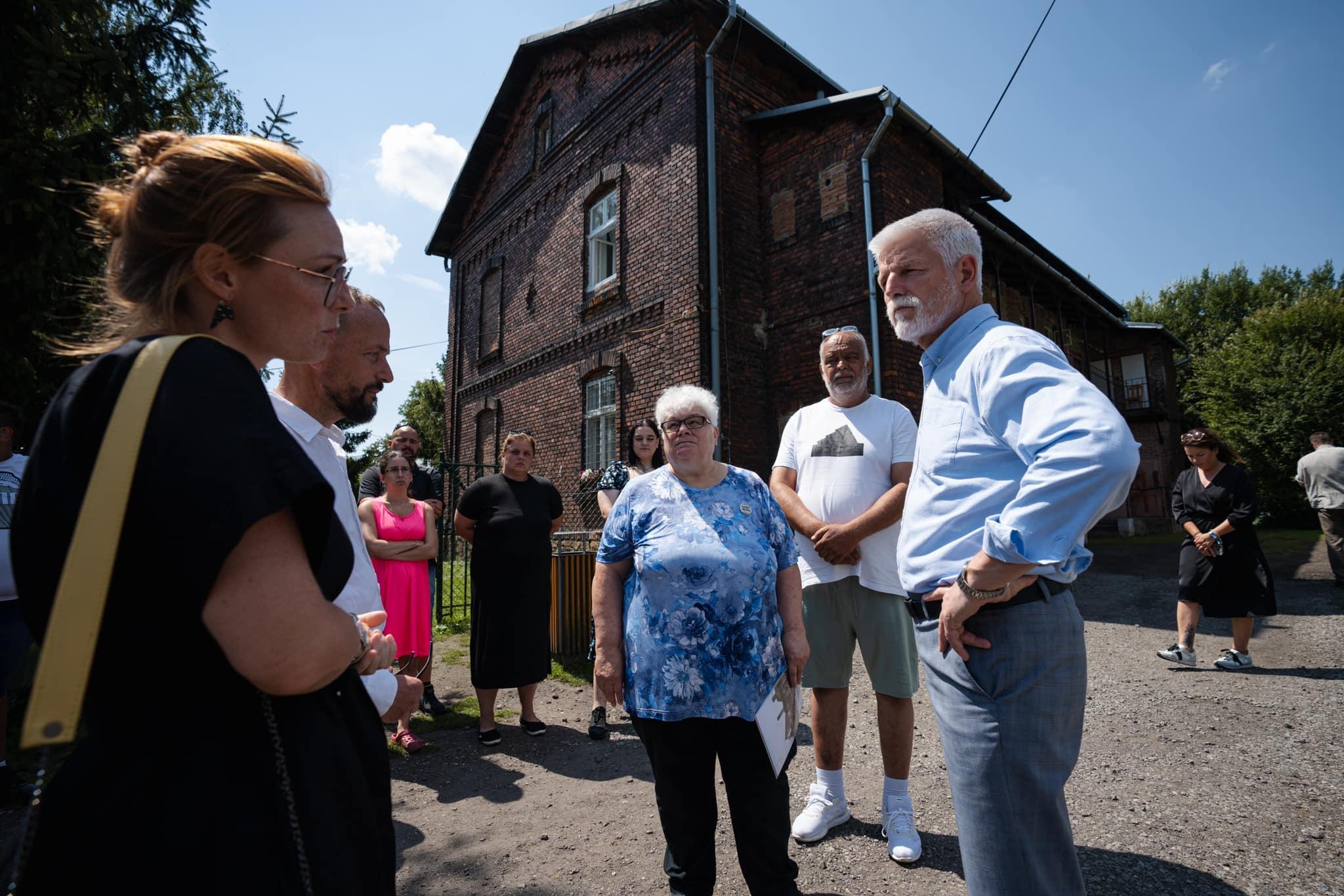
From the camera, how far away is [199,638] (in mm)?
811

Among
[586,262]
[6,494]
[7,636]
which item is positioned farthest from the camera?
[586,262]

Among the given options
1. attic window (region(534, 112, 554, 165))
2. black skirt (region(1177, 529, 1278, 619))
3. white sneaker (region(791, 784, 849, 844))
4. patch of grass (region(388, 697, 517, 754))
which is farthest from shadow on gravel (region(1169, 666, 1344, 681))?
attic window (region(534, 112, 554, 165))

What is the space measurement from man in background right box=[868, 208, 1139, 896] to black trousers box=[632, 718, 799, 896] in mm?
728

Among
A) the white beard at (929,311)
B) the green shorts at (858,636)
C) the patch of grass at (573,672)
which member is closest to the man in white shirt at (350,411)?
the white beard at (929,311)

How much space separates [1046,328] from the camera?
16781 millimetres

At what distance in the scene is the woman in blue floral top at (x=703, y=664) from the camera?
7.47 ft

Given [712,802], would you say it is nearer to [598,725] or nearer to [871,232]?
[598,725]

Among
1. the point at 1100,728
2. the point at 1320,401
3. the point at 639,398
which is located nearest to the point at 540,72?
the point at 639,398

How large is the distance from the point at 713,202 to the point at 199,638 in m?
9.53

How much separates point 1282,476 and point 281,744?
28.9 m

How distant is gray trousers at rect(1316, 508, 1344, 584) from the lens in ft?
27.8

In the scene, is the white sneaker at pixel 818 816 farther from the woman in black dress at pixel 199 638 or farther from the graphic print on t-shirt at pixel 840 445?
the woman in black dress at pixel 199 638

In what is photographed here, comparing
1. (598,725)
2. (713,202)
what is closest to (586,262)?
(713,202)

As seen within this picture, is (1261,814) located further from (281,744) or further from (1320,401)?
(1320,401)
